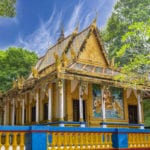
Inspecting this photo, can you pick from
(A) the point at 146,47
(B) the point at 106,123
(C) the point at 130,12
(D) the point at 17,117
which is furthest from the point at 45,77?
(C) the point at 130,12

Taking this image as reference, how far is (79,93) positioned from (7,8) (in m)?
7.06

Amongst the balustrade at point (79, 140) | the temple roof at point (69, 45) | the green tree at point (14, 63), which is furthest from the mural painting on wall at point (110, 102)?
the green tree at point (14, 63)

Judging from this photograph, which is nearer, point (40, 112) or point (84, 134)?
point (84, 134)

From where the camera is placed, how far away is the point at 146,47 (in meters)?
29.4

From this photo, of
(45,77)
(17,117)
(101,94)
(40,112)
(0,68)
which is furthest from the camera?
(0,68)

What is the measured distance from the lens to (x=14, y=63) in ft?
112

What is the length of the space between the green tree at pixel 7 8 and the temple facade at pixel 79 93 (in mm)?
4382

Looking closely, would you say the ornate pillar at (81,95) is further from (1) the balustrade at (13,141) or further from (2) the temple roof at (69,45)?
(1) the balustrade at (13,141)

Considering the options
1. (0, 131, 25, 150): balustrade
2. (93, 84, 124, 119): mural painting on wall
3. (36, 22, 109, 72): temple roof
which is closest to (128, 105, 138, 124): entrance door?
(93, 84, 124, 119): mural painting on wall

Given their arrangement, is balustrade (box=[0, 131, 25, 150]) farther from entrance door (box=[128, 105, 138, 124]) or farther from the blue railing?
entrance door (box=[128, 105, 138, 124])

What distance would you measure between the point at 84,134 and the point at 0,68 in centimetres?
2737

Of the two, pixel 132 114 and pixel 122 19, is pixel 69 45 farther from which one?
pixel 122 19

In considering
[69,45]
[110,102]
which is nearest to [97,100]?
[110,102]

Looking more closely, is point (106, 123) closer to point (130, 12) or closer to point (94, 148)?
point (94, 148)
